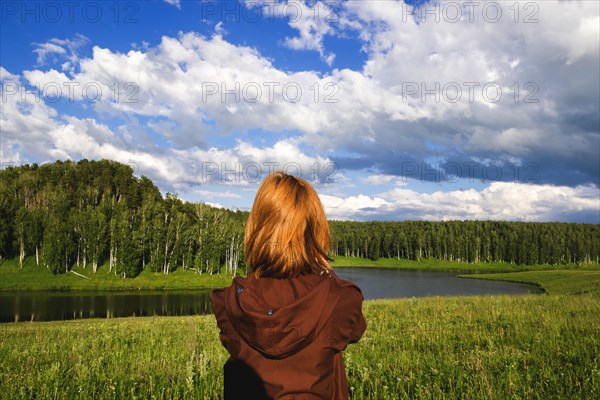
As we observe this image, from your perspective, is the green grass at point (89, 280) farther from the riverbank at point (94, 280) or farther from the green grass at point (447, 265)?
the green grass at point (447, 265)

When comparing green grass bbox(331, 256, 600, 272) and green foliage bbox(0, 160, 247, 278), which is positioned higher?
green foliage bbox(0, 160, 247, 278)

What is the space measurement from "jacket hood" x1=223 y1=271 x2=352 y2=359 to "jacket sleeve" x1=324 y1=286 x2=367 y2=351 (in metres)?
0.07

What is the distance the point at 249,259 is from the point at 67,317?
159 ft

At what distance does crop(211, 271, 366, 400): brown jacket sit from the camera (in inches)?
112

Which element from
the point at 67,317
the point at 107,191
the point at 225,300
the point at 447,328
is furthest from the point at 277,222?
the point at 107,191

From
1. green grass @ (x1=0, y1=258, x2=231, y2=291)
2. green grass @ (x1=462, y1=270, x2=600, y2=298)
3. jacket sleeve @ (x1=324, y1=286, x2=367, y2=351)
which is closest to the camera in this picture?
jacket sleeve @ (x1=324, y1=286, x2=367, y2=351)

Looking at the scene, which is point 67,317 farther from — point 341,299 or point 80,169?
point 80,169

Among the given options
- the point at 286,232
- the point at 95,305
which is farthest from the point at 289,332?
the point at 95,305

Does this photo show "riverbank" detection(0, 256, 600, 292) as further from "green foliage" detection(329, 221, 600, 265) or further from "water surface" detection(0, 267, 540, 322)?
"green foliage" detection(329, 221, 600, 265)

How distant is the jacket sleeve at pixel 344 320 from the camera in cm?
299

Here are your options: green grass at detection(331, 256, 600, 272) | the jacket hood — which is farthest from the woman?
green grass at detection(331, 256, 600, 272)

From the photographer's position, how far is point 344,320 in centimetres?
303

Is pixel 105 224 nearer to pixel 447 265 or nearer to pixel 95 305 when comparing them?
pixel 95 305

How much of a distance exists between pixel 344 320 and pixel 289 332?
0.46 m
